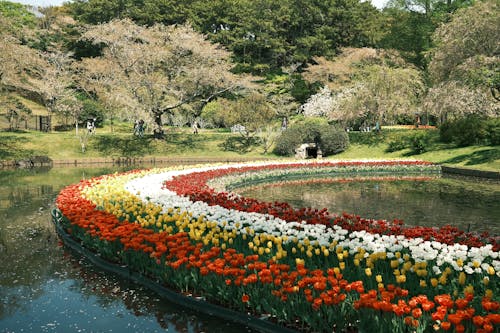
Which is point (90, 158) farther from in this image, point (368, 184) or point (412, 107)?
point (412, 107)

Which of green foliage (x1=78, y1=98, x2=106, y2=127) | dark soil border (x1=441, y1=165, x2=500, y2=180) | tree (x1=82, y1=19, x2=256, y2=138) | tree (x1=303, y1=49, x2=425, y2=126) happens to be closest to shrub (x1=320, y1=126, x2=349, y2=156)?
tree (x1=303, y1=49, x2=425, y2=126)

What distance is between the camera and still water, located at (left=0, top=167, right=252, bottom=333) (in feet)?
20.9

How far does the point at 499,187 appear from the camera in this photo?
21.4 m

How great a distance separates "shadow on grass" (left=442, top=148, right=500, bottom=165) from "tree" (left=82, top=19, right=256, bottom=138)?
63.1 feet

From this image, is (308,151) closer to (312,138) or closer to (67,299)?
(312,138)

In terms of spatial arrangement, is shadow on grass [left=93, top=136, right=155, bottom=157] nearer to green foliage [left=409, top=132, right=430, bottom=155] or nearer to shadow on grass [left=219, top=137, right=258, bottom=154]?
shadow on grass [left=219, top=137, right=258, bottom=154]

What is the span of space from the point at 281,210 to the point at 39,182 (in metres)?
16.5

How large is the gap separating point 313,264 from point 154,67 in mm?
38594

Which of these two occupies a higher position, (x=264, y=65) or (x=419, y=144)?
(x=264, y=65)

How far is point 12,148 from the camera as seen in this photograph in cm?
3731

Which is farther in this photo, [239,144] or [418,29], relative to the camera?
[418,29]

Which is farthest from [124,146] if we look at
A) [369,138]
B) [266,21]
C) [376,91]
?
[266,21]

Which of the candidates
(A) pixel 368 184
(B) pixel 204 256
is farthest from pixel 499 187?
(B) pixel 204 256

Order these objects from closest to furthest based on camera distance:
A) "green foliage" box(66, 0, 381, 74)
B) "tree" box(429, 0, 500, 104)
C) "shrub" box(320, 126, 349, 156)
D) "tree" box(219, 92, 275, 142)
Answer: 1. "tree" box(429, 0, 500, 104)
2. "shrub" box(320, 126, 349, 156)
3. "tree" box(219, 92, 275, 142)
4. "green foliage" box(66, 0, 381, 74)
